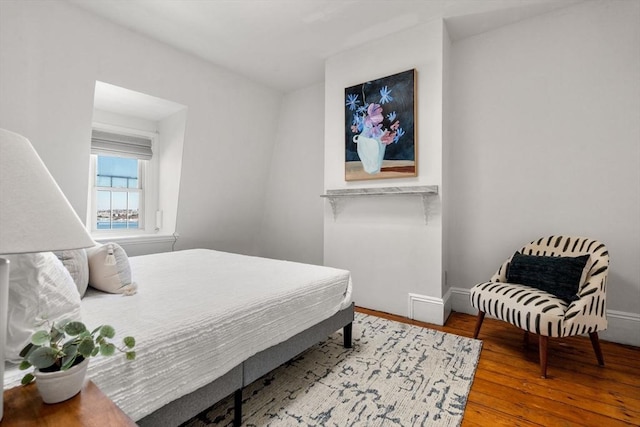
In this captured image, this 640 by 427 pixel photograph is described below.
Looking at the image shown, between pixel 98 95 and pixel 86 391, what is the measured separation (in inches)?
123

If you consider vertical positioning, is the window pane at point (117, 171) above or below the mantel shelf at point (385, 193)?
above

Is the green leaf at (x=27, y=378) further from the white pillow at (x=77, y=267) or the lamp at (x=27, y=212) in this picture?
the white pillow at (x=77, y=267)

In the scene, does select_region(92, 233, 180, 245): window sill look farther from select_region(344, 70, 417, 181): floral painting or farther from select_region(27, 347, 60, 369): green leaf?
select_region(27, 347, 60, 369): green leaf

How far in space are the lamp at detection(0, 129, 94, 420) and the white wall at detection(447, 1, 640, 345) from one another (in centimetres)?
315

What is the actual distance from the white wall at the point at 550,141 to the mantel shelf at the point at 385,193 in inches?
21.2

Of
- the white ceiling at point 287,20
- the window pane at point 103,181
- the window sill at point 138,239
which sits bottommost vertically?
the window sill at point 138,239

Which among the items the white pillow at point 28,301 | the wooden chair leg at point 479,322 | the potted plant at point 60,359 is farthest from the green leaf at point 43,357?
the wooden chair leg at point 479,322

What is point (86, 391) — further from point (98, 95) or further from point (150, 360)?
point (98, 95)

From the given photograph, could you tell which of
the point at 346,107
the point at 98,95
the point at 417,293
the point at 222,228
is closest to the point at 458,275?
the point at 417,293

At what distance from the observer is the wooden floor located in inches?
59.7

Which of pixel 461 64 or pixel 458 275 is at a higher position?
pixel 461 64

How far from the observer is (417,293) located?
2852mm

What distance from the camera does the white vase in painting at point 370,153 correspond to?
9.84 feet

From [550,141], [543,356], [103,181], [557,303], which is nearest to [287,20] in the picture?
[550,141]
